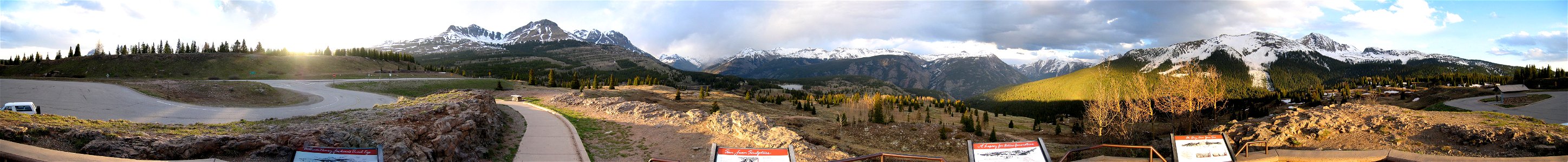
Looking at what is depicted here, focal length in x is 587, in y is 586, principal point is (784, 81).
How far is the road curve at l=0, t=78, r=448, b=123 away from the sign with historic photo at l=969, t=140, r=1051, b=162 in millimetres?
22467

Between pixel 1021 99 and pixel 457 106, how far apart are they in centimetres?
17338

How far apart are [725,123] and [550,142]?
6.86 meters

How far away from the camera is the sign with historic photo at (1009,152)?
1028 cm

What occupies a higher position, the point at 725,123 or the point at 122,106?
the point at 122,106

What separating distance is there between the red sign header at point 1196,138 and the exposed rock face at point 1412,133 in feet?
9.48

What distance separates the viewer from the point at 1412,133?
1631 cm

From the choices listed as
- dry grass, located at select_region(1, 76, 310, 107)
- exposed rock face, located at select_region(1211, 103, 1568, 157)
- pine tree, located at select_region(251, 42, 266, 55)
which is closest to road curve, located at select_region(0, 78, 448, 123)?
dry grass, located at select_region(1, 76, 310, 107)

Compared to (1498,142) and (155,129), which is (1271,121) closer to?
(1498,142)

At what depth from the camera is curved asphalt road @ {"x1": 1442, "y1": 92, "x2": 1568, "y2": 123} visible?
1120 inches

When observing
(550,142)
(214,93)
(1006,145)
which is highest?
(214,93)

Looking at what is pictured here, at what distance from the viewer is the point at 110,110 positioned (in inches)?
821

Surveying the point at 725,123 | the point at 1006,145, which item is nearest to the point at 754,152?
the point at 1006,145

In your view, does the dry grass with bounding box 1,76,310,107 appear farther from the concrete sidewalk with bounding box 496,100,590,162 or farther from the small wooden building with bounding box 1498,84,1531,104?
the small wooden building with bounding box 1498,84,1531,104

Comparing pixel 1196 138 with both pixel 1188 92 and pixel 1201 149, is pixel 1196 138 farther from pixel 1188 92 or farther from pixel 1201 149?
pixel 1188 92
